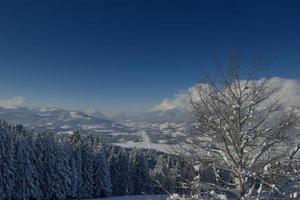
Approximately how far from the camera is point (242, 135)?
848cm

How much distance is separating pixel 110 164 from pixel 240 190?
67.0 m

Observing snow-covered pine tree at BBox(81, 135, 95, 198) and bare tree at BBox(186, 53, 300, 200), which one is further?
snow-covered pine tree at BBox(81, 135, 95, 198)

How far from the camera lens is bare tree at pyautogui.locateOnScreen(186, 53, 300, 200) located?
8.23 meters

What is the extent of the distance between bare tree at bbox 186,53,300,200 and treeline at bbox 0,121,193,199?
25947 millimetres

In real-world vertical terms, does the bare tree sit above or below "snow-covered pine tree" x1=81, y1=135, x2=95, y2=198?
above

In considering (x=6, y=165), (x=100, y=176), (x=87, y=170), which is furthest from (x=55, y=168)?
(x=100, y=176)

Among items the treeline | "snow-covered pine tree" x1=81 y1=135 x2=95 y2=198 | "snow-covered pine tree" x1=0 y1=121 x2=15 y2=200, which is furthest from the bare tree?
"snow-covered pine tree" x1=81 y1=135 x2=95 y2=198

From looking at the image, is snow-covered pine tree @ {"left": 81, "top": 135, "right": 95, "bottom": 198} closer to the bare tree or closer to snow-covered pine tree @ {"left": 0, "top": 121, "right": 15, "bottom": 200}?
snow-covered pine tree @ {"left": 0, "top": 121, "right": 15, "bottom": 200}

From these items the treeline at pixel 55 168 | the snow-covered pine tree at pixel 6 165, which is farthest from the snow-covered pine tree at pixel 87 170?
the snow-covered pine tree at pixel 6 165

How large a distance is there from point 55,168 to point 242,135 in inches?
1860

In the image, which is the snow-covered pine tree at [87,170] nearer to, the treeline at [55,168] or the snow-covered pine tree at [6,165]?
the treeline at [55,168]

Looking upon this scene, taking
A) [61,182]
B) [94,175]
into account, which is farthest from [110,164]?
[61,182]

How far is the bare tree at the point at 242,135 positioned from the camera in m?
8.23

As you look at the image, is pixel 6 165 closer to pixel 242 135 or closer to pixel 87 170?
pixel 87 170
